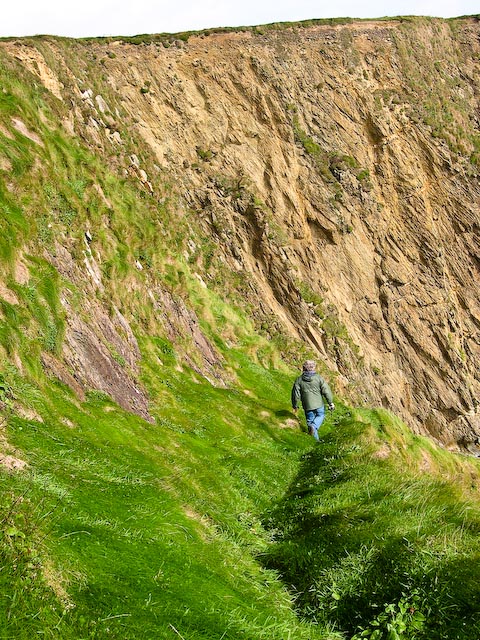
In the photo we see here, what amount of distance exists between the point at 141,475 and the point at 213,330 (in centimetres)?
1595

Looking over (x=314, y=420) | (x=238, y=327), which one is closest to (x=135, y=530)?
(x=314, y=420)

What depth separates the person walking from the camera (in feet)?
57.6

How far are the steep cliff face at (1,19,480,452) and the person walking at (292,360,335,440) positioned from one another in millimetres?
13583

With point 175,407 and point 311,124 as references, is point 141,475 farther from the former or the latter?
point 311,124

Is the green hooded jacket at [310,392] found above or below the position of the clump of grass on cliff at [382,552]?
above

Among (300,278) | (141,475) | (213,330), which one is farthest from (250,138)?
(141,475)

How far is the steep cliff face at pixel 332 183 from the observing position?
35.5 meters

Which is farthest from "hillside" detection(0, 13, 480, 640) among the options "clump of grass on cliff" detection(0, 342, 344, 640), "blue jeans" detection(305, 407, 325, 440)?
"blue jeans" detection(305, 407, 325, 440)

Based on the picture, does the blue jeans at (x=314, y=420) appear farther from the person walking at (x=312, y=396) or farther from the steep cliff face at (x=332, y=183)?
the steep cliff face at (x=332, y=183)

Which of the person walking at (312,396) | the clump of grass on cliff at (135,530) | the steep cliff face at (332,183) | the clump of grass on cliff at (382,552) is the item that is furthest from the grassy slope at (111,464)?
the steep cliff face at (332,183)

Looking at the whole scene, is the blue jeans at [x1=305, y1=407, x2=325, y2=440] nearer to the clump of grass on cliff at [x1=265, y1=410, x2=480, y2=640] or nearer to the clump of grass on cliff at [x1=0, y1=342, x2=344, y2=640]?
the clump of grass on cliff at [x1=0, y1=342, x2=344, y2=640]

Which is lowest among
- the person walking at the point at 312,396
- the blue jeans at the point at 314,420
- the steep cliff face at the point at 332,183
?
the blue jeans at the point at 314,420

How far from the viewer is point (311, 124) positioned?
43188mm

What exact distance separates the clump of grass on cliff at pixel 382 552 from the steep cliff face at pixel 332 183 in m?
Result: 21.3
